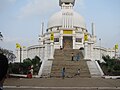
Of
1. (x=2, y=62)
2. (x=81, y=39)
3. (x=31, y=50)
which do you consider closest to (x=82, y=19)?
(x=81, y=39)

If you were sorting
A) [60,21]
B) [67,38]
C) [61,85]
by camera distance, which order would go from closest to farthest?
[61,85] → [67,38] → [60,21]

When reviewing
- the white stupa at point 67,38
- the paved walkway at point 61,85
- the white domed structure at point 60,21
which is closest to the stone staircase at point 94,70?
the white stupa at point 67,38

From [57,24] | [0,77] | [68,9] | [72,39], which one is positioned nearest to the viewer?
[0,77]


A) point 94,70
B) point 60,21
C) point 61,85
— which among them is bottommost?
point 61,85

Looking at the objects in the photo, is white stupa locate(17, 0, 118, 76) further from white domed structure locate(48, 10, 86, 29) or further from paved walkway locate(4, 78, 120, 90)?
paved walkway locate(4, 78, 120, 90)

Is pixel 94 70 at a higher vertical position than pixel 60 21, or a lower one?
lower

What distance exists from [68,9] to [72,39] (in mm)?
8849

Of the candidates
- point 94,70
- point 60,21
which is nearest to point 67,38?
point 60,21

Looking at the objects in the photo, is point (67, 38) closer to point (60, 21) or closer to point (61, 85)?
point (60, 21)

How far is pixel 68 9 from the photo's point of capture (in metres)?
57.5

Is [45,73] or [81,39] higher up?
[81,39]

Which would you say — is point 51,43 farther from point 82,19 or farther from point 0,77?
point 0,77

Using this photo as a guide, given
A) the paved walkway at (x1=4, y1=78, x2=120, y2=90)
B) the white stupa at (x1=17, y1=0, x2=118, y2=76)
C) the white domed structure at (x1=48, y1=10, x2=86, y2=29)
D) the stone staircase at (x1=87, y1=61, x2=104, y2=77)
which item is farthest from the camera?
the white domed structure at (x1=48, y1=10, x2=86, y2=29)

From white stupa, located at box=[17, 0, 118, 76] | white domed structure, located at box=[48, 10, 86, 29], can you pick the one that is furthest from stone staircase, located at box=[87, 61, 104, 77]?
white domed structure, located at box=[48, 10, 86, 29]
